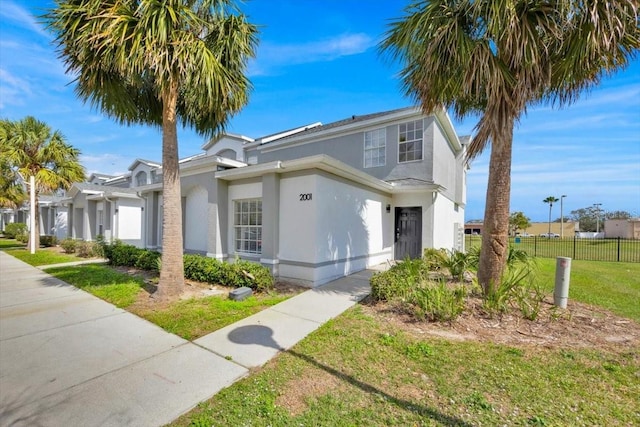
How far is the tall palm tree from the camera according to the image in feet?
19.7

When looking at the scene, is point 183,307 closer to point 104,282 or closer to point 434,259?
point 104,282

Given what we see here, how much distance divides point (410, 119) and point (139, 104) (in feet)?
32.9

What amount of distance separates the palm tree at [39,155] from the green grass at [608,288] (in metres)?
24.2

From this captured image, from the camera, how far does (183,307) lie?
656cm

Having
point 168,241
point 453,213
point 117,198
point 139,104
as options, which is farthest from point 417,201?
point 117,198

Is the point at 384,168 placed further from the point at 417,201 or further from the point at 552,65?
the point at 552,65

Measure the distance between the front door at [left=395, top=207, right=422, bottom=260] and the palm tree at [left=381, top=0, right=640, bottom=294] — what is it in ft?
20.3

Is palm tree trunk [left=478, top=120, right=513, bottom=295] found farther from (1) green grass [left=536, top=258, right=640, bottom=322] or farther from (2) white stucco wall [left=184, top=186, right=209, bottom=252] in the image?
(2) white stucco wall [left=184, top=186, right=209, bottom=252]

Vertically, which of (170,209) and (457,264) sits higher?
(170,209)

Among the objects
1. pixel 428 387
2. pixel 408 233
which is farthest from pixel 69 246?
pixel 428 387

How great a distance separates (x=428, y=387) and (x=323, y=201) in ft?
19.3

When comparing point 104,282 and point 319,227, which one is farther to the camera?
point 104,282

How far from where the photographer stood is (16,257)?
15.1m

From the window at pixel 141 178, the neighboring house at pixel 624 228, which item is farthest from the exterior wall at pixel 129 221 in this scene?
the neighboring house at pixel 624 228
